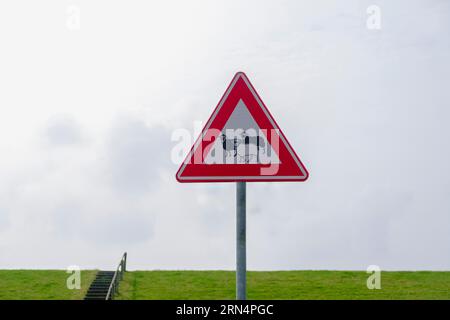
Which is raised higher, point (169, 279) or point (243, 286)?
point (169, 279)

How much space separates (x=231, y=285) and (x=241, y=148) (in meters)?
21.8

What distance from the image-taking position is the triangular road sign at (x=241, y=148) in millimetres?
5191

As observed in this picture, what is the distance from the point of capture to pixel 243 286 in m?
5.02

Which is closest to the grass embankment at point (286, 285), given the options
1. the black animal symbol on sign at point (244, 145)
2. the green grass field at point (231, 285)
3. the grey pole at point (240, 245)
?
the green grass field at point (231, 285)

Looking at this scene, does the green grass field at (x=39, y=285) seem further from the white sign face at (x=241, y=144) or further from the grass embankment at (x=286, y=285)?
the white sign face at (x=241, y=144)

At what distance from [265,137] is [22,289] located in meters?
23.7

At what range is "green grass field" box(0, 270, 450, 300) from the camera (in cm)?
Answer: 2394

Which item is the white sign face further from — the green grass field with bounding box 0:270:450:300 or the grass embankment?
the grass embankment

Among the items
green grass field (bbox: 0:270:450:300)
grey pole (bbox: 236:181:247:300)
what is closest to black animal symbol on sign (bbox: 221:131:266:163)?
grey pole (bbox: 236:181:247:300)

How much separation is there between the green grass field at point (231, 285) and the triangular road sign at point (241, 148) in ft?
58.3
